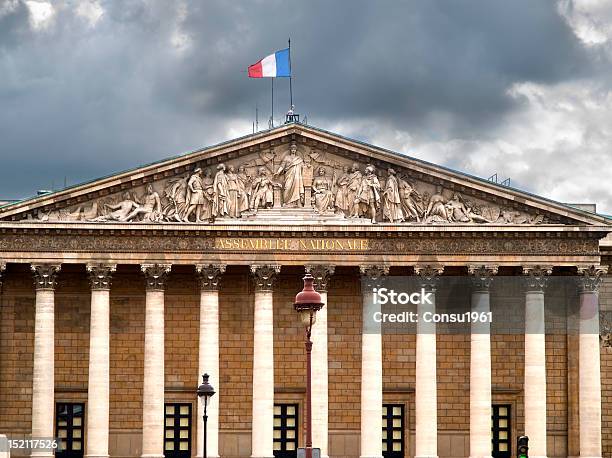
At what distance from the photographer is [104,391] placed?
2266 inches

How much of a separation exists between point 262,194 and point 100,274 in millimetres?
7418

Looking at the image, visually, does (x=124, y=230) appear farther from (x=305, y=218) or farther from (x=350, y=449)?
(x=350, y=449)

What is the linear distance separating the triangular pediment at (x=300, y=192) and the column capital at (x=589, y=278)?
6.47ft

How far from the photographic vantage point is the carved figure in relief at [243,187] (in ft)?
191

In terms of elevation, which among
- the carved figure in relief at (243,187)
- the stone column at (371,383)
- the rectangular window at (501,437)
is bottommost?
the rectangular window at (501,437)

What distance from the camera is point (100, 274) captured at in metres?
57.7

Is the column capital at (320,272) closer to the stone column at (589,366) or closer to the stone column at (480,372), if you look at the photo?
the stone column at (480,372)

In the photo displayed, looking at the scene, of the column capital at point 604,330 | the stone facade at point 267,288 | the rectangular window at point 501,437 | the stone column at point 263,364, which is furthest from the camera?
the column capital at point 604,330

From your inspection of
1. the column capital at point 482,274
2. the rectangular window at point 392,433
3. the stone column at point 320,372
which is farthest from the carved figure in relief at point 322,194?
the rectangular window at point 392,433

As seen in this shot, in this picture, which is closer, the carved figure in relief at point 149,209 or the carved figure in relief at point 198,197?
the carved figure in relief at point 149,209

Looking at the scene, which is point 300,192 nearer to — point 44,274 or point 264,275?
point 264,275

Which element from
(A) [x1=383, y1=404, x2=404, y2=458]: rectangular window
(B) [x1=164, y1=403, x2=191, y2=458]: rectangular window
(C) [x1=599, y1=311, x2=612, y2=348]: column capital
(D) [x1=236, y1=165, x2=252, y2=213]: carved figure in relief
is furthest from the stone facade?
(C) [x1=599, y1=311, x2=612, y2=348]: column capital

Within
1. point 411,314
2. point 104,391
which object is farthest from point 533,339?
point 104,391

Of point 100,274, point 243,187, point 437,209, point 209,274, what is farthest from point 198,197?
point 437,209
